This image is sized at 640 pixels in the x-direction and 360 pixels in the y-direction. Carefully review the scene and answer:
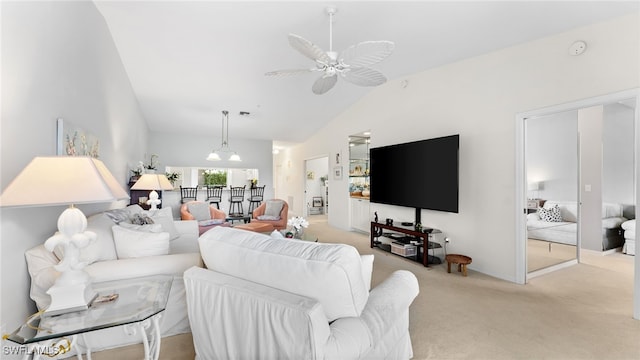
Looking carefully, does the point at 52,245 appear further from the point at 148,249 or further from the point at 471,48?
the point at 471,48

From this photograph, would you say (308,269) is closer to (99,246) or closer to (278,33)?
(99,246)

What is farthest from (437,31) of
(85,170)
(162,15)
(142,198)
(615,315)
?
(142,198)

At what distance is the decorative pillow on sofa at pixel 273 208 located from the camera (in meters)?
5.79

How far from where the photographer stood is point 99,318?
4.16 feet

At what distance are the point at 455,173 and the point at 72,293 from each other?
13.1 feet

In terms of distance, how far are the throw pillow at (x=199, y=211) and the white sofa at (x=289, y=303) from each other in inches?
163

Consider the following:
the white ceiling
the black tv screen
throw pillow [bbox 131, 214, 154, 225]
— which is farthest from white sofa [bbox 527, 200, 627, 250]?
throw pillow [bbox 131, 214, 154, 225]

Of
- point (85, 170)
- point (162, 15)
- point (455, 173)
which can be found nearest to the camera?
point (85, 170)

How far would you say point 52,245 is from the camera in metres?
1.38

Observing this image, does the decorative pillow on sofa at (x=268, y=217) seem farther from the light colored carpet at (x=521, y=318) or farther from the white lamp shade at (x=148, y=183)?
the light colored carpet at (x=521, y=318)

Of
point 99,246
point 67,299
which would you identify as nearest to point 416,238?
point 99,246

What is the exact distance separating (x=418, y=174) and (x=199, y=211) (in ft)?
13.8

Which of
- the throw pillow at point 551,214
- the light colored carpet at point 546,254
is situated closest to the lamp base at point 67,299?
the light colored carpet at point 546,254

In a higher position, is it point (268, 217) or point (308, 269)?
point (308, 269)
